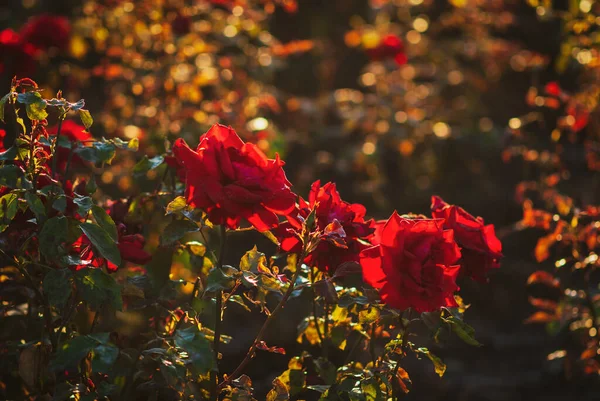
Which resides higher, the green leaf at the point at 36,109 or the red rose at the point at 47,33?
the green leaf at the point at 36,109

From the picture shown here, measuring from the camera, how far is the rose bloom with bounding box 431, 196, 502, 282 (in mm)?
1337

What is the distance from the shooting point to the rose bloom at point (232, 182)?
1.16m

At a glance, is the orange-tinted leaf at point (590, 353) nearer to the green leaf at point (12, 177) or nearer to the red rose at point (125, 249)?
the red rose at point (125, 249)

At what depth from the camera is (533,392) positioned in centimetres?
293

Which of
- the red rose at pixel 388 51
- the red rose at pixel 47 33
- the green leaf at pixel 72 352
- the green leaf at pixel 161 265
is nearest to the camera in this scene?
the green leaf at pixel 72 352

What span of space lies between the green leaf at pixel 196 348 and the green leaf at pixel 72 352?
0.14 m

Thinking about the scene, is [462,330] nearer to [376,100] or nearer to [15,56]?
[15,56]

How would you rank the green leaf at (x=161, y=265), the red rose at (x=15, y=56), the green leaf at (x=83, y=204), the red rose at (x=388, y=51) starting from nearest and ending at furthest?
the green leaf at (x=83, y=204) < the green leaf at (x=161, y=265) < the red rose at (x=15, y=56) < the red rose at (x=388, y=51)

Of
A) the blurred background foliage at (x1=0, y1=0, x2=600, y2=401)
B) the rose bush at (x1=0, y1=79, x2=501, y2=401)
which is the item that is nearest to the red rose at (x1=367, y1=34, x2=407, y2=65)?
the blurred background foliage at (x1=0, y1=0, x2=600, y2=401)

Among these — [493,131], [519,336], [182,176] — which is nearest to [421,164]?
[493,131]

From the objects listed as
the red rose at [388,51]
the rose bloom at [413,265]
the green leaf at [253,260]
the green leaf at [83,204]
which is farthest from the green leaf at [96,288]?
the red rose at [388,51]

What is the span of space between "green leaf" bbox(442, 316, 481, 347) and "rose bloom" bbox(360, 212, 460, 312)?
8cm

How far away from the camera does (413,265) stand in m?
1.18

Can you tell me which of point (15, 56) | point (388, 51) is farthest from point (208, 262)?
point (388, 51)
